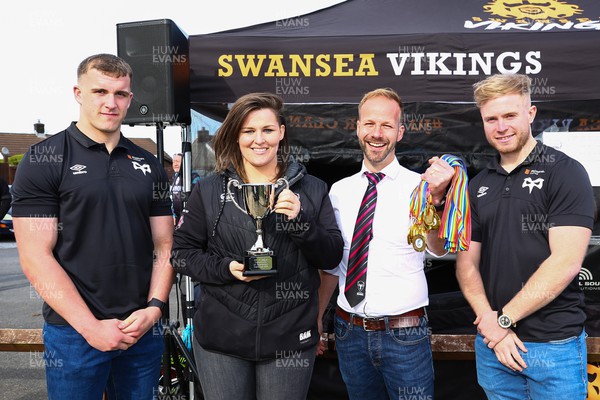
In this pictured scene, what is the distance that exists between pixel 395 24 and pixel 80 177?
254cm

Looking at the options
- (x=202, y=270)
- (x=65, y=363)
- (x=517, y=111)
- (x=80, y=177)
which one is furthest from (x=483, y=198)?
(x=65, y=363)

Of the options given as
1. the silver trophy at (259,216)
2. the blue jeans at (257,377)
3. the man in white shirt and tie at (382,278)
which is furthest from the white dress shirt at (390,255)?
the silver trophy at (259,216)

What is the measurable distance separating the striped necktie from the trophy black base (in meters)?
0.58

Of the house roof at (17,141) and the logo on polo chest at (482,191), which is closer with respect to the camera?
the logo on polo chest at (482,191)

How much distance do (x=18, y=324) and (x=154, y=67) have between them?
455 centimetres

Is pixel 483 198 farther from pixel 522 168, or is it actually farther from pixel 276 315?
pixel 276 315

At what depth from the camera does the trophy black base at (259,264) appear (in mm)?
1792

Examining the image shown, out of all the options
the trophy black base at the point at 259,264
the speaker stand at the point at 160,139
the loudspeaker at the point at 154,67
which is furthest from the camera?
the speaker stand at the point at 160,139

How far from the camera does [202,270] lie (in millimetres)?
1915

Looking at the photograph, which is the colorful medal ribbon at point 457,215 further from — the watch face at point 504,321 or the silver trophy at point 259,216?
the silver trophy at point 259,216

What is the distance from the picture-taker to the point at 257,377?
1.94 m

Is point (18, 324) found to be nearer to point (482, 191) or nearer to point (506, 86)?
point (482, 191)

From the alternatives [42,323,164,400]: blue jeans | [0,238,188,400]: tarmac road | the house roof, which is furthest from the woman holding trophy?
the house roof

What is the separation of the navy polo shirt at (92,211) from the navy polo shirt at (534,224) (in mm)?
1558
